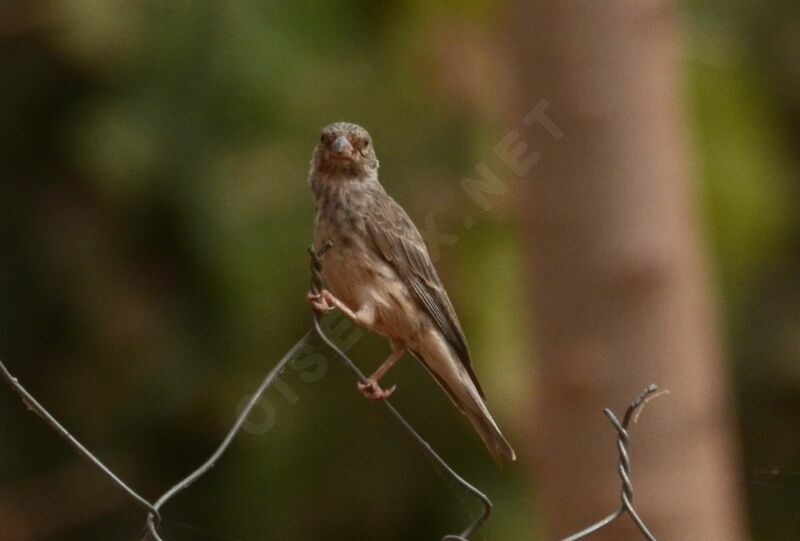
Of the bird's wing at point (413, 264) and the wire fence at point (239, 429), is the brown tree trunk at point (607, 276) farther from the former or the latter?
the wire fence at point (239, 429)

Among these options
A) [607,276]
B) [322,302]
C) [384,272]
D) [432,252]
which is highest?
[607,276]

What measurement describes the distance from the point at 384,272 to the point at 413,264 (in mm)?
88

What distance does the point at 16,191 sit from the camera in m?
5.66

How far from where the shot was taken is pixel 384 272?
359 cm

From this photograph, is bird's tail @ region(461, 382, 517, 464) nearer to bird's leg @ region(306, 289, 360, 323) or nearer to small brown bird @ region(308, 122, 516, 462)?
small brown bird @ region(308, 122, 516, 462)

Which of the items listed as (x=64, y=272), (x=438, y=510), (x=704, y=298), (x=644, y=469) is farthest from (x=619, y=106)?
(x=64, y=272)

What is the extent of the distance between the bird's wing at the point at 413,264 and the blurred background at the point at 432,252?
312 millimetres

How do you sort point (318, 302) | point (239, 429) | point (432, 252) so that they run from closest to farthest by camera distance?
point (239, 429) < point (318, 302) < point (432, 252)

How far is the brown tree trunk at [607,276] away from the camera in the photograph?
3.83m

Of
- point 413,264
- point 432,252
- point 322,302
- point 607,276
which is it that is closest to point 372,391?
point 322,302

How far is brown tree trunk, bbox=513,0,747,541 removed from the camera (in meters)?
3.83

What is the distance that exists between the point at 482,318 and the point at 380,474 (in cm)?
91

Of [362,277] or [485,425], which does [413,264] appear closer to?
[362,277]

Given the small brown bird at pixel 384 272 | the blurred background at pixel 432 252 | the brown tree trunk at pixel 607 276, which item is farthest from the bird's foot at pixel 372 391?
the brown tree trunk at pixel 607 276
